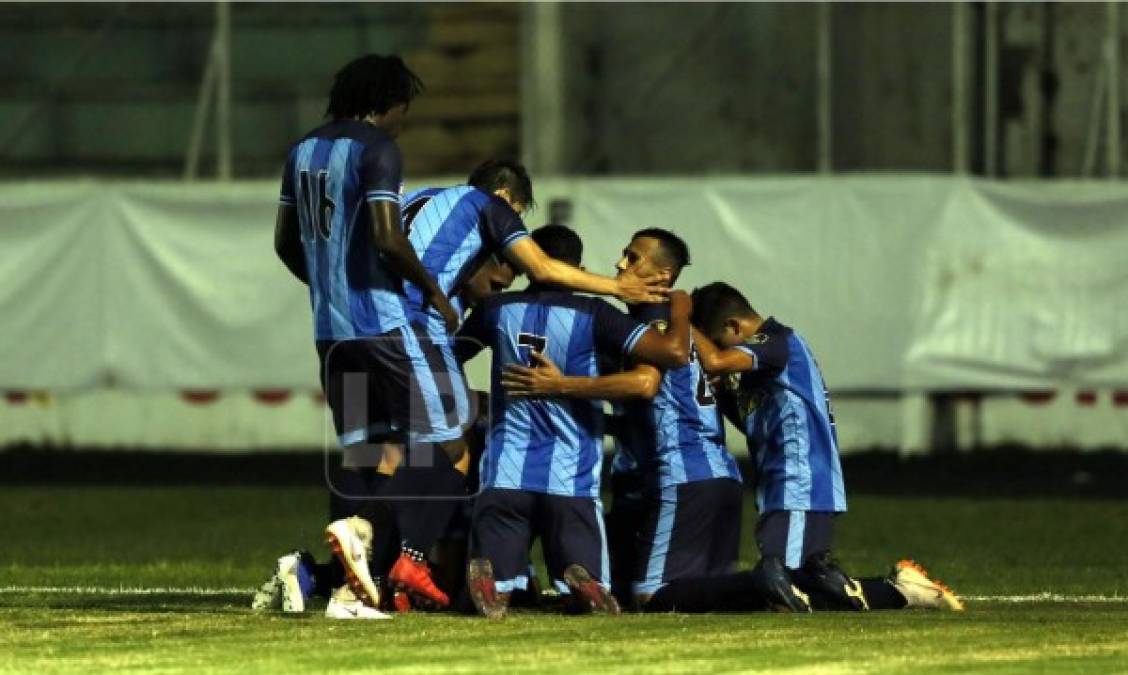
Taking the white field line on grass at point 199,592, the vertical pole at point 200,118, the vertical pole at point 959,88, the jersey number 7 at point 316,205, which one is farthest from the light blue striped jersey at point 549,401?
the vertical pole at point 200,118

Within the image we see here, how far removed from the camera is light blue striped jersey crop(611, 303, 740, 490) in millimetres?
10016

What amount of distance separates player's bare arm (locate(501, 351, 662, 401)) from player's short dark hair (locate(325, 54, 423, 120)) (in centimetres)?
106

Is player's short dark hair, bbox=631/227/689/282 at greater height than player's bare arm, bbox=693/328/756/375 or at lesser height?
greater

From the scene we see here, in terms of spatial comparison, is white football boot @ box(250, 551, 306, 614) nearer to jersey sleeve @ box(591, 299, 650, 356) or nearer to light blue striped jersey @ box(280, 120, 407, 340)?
light blue striped jersey @ box(280, 120, 407, 340)

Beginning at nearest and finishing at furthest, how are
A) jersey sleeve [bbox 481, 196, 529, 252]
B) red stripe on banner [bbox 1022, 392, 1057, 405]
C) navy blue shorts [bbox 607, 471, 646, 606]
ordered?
1. jersey sleeve [bbox 481, 196, 529, 252]
2. navy blue shorts [bbox 607, 471, 646, 606]
3. red stripe on banner [bbox 1022, 392, 1057, 405]

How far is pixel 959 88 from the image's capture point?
19.7 m

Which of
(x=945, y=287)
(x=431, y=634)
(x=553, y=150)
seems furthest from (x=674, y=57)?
Result: (x=431, y=634)

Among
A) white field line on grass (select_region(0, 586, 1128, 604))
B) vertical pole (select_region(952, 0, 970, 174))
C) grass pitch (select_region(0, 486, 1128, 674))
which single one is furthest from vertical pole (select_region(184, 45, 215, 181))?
white field line on grass (select_region(0, 586, 1128, 604))

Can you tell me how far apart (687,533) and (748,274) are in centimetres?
925

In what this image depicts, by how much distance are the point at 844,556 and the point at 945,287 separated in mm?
6099

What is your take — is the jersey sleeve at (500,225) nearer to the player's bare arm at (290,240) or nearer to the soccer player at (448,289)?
the soccer player at (448,289)

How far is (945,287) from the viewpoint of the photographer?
19000 mm

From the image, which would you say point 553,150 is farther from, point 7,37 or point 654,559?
point 654,559

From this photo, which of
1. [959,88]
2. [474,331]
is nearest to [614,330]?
[474,331]
